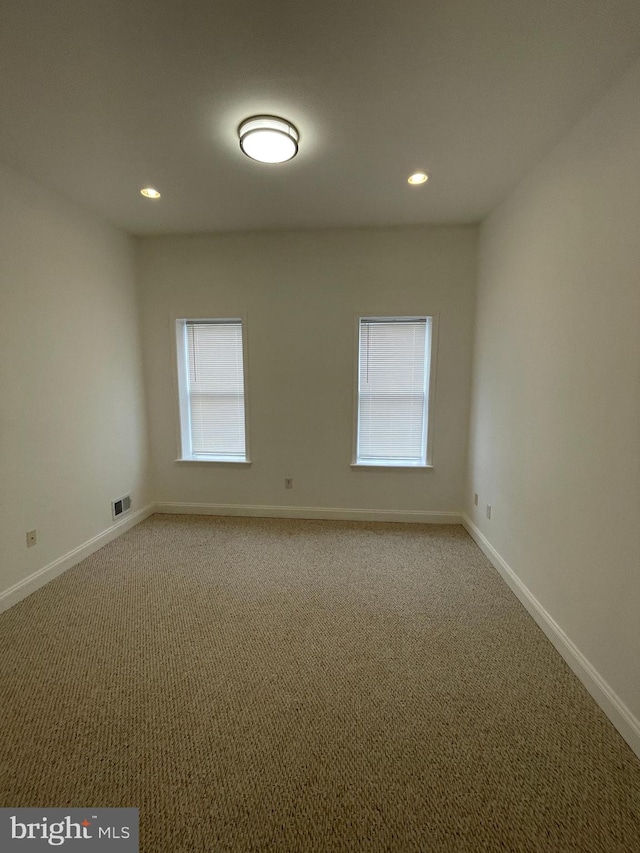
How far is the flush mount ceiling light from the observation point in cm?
174

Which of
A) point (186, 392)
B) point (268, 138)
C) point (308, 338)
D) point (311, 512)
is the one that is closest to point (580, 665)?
point (311, 512)

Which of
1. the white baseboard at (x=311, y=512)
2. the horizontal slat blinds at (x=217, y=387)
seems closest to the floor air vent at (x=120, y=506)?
the white baseboard at (x=311, y=512)

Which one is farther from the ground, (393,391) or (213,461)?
(393,391)

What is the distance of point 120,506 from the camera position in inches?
125

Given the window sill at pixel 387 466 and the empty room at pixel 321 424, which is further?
the window sill at pixel 387 466

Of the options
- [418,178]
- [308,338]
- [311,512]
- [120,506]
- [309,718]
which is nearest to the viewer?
[309,718]

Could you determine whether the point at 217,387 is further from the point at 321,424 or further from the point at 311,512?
the point at 311,512

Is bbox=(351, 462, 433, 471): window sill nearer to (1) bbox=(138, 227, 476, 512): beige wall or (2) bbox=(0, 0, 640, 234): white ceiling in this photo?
(1) bbox=(138, 227, 476, 512): beige wall

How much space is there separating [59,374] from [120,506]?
132 centimetres

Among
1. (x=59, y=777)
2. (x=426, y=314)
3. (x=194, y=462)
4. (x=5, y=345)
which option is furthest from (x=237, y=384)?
(x=59, y=777)

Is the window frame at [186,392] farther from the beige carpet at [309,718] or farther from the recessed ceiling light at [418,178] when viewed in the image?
the recessed ceiling light at [418,178]

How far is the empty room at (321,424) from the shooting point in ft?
4.03

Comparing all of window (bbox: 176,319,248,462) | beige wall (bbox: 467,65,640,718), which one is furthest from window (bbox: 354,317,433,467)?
window (bbox: 176,319,248,462)

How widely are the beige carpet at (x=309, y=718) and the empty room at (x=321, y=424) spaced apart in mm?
13
